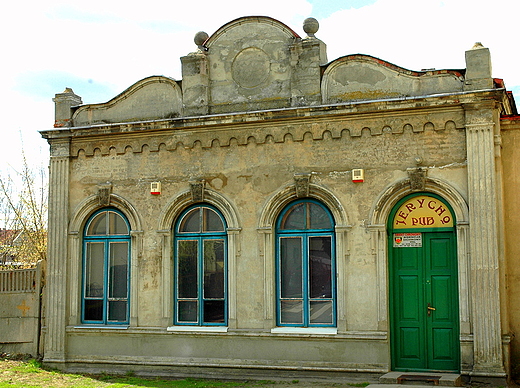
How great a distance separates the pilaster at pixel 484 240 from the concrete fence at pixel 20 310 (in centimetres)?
877

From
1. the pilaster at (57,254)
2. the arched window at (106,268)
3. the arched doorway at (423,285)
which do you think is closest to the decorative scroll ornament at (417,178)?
the arched doorway at (423,285)

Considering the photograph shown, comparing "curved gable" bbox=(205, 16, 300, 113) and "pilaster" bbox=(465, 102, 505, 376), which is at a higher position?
"curved gable" bbox=(205, 16, 300, 113)

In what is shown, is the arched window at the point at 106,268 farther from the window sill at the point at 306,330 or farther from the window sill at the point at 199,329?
the window sill at the point at 306,330

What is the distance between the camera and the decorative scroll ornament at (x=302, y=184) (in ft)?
38.7

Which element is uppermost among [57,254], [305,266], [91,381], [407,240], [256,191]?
[256,191]

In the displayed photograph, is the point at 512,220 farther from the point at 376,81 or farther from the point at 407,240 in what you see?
the point at 376,81

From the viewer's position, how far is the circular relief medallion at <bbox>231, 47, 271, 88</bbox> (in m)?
12.4

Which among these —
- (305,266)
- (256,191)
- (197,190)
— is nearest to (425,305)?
(305,266)

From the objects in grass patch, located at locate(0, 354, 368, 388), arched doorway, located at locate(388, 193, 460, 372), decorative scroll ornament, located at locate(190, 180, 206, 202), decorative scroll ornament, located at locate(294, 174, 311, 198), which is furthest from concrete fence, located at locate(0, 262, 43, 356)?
arched doorway, located at locate(388, 193, 460, 372)

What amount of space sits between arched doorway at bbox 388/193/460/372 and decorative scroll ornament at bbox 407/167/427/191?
9.0 inches

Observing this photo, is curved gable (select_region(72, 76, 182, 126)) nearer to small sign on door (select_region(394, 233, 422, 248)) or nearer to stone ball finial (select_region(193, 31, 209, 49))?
stone ball finial (select_region(193, 31, 209, 49))

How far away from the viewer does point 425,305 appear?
1109cm

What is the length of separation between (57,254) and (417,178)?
729cm

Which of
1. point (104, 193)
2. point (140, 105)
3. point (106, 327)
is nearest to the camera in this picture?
point (106, 327)
